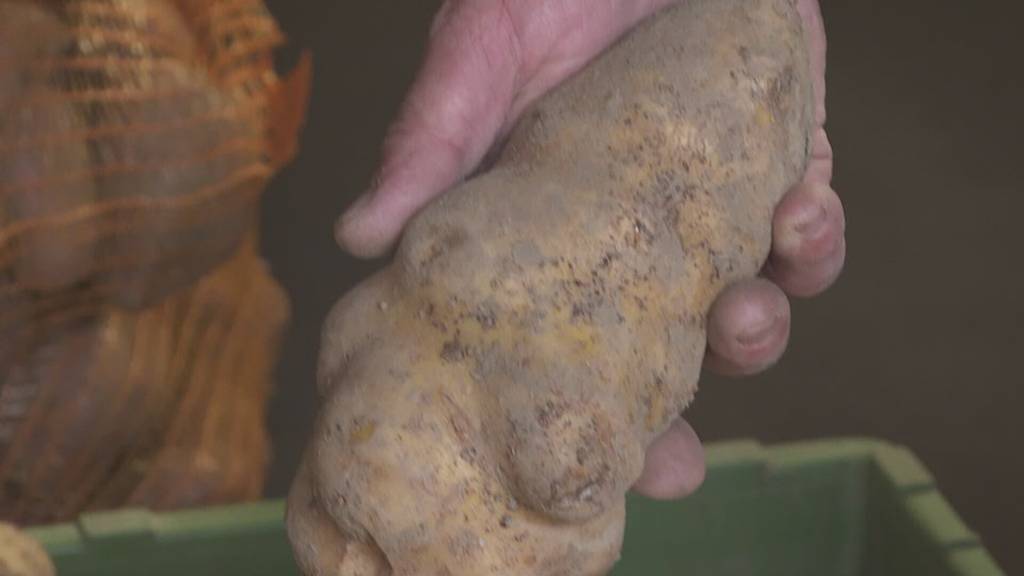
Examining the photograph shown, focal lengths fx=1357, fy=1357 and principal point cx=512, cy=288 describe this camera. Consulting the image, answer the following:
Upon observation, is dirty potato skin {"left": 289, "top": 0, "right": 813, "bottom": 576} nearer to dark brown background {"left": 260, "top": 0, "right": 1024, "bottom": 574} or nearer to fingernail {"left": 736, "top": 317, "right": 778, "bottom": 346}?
fingernail {"left": 736, "top": 317, "right": 778, "bottom": 346}

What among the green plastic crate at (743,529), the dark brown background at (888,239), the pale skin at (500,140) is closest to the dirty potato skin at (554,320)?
the pale skin at (500,140)

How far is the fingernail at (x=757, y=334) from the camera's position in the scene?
0.81 metres

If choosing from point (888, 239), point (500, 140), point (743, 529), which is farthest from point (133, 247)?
point (888, 239)

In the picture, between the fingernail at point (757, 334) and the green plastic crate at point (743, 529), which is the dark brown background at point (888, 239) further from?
the fingernail at point (757, 334)

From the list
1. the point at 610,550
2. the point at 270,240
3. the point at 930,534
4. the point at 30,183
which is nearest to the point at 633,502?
the point at 930,534

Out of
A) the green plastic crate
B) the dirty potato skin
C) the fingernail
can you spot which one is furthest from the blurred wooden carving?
the fingernail

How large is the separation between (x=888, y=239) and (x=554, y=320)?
1.57 metres

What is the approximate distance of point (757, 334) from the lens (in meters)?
0.82

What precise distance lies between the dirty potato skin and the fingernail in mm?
31

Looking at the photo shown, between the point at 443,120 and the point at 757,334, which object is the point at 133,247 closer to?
the point at 443,120

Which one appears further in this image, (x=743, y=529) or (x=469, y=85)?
(x=743, y=529)

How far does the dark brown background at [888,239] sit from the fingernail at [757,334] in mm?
1073

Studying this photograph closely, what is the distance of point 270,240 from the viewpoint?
2182 mm

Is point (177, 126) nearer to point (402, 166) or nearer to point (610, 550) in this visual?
point (402, 166)
